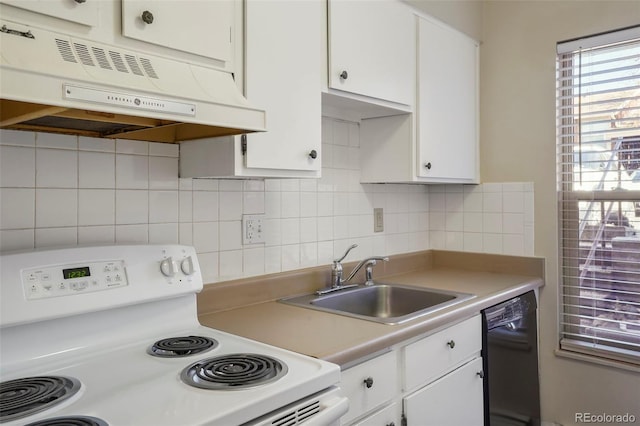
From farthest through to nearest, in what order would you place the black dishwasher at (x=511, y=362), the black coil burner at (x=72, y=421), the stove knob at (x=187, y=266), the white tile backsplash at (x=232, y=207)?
the black dishwasher at (x=511, y=362), the stove knob at (x=187, y=266), the white tile backsplash at (x=232, y=207), the black coil burner at (x=72, y=421)

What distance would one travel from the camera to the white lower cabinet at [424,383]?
1.39 metres

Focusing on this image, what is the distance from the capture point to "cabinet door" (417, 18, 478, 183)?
225 cm

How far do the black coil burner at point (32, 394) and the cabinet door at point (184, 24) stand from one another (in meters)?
0.83

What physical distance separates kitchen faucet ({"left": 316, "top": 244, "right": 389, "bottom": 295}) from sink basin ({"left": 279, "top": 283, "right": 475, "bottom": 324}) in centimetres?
3

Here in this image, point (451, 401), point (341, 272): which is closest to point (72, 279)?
point (341, 272)

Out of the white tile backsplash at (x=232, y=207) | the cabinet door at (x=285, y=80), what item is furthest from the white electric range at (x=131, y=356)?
the cabinet door at (x=285, y=80)

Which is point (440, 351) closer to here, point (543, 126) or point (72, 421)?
point (72, 421)

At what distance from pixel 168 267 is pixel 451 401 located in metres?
1.14

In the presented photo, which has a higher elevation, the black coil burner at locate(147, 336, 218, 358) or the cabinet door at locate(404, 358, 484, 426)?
the black coil burner at locate(147, 336, 218, 358)

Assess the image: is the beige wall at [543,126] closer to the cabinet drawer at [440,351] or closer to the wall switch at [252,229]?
the cabinet drawer at [440,351]

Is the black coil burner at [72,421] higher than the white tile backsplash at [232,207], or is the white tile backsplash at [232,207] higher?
the white tile backsplash at [232,207]

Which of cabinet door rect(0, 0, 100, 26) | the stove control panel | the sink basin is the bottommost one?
the sink basin

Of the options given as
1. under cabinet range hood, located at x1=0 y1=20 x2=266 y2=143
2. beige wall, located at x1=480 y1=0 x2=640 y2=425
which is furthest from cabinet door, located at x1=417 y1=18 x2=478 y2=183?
under cabinet range hood, located at x1=0 y1=20 x2=266 y2=143

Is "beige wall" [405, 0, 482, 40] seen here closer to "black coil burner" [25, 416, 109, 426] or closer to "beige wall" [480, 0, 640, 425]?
"beige wall" [480, 0, 640, 425]
